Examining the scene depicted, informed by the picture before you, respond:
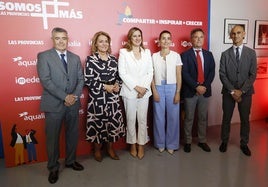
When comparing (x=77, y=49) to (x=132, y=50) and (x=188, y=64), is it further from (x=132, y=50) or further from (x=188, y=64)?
(x=188, y=64)

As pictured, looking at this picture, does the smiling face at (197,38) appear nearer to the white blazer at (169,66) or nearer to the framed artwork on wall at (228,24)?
the white blazer at (169,66)

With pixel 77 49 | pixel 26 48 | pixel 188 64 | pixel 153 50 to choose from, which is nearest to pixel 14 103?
pixel 26 48

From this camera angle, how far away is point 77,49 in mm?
3199

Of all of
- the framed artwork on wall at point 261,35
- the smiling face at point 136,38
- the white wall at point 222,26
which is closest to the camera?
the smiling face at point 136,38

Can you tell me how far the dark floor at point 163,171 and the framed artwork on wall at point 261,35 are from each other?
7.02ft

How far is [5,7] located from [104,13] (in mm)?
1180

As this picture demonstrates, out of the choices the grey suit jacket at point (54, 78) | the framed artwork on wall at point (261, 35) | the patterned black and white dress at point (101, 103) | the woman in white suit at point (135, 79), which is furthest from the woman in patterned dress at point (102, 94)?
the framed artwork on wall at point (261, 35)

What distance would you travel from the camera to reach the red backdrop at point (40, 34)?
2875 mm

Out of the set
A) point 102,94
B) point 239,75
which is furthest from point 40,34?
point 239,75

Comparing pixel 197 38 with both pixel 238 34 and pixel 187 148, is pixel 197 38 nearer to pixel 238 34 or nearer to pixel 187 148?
pixel 238 34

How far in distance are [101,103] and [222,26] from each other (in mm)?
2747

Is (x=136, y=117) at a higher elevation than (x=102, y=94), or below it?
below

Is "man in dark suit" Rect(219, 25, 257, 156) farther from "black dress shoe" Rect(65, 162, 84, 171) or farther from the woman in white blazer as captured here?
"black dress shoe" Rect(65, 162, 84, 171)

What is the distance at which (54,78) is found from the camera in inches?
105
